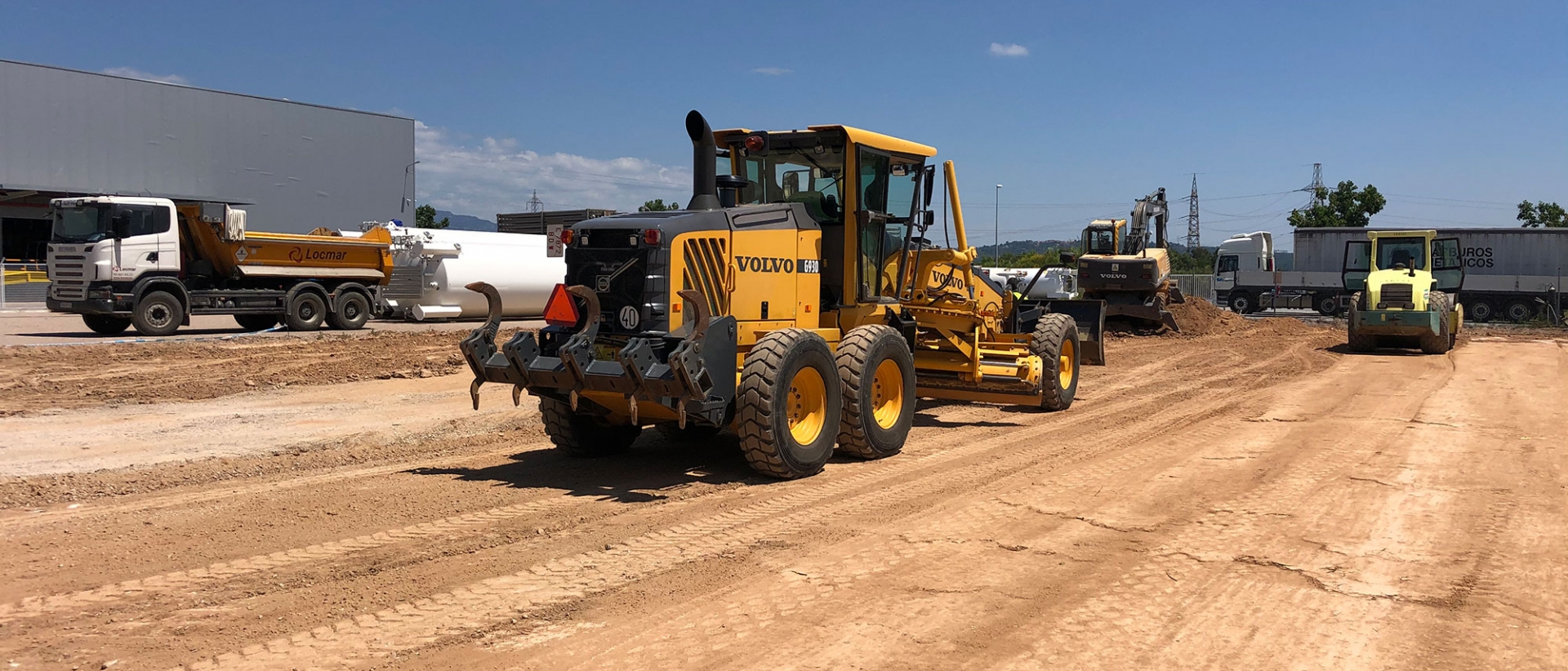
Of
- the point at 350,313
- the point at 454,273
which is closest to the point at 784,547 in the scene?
the point at 350,313

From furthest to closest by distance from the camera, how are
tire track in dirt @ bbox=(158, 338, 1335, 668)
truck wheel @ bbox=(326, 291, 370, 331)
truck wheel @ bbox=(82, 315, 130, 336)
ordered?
truck wheel @ bbox=(326, 291, 370, 331), truck wheel @ bbox=(82, 315, 130, 336), tire track in dirt @ bbox=(158, 338, 1335, 668)

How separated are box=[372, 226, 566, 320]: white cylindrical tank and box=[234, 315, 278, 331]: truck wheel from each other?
2782mm

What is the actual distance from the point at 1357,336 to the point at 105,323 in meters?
25.3

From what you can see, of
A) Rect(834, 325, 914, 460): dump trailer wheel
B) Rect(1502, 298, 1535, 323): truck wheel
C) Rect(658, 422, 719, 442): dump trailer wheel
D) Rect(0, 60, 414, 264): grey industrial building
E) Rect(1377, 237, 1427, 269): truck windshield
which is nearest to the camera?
Rect(834, 325, 914, 460): dump trailer wheel

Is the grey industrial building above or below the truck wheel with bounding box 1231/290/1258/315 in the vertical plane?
above

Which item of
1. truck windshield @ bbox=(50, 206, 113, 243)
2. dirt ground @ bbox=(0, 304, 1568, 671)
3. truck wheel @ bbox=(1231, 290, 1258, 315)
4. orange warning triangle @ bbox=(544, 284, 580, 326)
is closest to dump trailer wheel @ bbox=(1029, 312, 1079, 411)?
dirt ground @ bbox=(0, 304, 1568, 671)

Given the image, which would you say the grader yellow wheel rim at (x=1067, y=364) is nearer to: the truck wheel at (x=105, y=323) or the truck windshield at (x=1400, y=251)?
the truck windshield at (x=1400, y=251)

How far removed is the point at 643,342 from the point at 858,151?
3.00 metres

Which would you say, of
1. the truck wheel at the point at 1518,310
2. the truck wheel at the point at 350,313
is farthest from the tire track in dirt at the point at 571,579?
the truck wheel at the point at 1518,310

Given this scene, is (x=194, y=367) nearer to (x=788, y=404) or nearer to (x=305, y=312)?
(x=305, y=312)

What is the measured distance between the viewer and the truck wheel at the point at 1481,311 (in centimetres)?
3612

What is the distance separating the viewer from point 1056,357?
463 inches

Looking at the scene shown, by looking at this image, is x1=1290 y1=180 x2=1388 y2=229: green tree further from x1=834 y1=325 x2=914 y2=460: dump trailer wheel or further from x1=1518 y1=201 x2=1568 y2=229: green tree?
x1=834 y1=325 x2=914 y2=460: dump trailer wheel

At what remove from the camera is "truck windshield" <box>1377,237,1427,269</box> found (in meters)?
21.9
